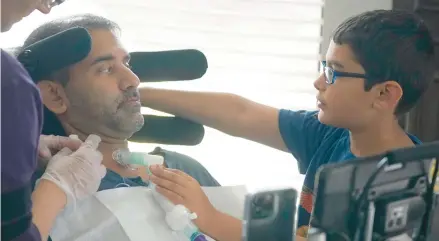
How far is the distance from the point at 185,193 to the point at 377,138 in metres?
0.51

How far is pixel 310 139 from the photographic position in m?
1.72

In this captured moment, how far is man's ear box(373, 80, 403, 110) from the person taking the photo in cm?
152

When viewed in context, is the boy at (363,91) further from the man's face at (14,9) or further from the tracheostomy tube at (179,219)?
the man's face at (14,9)

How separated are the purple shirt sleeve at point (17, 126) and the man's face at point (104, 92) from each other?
0.47 meters

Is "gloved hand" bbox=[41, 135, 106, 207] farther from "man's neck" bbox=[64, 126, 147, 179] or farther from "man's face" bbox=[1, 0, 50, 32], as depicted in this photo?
"man's face" bbox=[1, 0, 50, 32]

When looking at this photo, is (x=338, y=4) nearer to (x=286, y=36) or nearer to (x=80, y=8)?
(x=286, y=36)

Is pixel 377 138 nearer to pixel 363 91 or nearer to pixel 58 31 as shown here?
pixel 363 91

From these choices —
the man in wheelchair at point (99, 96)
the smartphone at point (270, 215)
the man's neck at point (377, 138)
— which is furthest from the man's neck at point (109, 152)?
the smartphone at point (270, 215)

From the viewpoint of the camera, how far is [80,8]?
2160mm

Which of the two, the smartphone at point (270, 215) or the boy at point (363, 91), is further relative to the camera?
Answer: the boy at point (363, 91)

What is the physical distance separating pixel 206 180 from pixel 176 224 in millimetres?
298

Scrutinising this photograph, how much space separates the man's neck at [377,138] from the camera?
61.7 inches

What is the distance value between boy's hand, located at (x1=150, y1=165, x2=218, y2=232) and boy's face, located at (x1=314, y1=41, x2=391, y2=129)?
0.37 m

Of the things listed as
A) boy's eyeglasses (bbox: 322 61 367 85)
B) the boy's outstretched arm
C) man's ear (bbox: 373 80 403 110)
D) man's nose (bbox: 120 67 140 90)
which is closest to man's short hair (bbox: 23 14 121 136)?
man's nose (bbox: 120 67 140 90)
